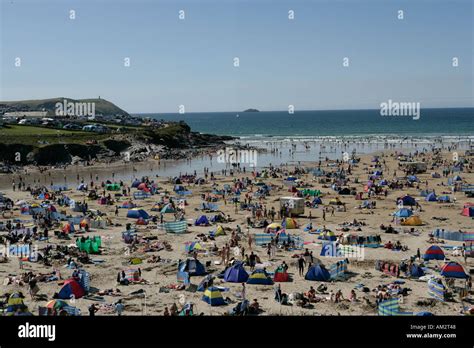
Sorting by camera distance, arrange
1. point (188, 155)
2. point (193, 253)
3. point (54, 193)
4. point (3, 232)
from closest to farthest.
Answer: point (193, 253)
point (3, 232)
point (54, 193)
point (188, 155)

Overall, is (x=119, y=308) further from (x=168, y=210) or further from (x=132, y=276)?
(x=168, y=210)

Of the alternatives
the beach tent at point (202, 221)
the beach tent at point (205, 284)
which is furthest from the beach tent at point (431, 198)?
the beach tent at point (205, 284)

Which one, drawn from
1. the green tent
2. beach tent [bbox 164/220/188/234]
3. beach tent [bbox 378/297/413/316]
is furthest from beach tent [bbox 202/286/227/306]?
beach tent [bbox 164/220/188/234]
